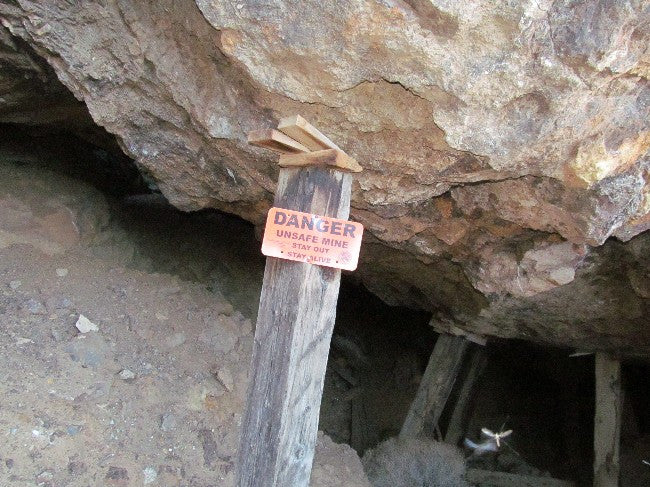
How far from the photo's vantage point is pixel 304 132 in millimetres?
1539

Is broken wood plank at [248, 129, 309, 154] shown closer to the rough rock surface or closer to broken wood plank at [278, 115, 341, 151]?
broken wood plank at [278, 115, 341, 151]

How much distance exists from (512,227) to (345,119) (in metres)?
1.15

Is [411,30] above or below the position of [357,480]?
above

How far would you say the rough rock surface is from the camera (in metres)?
1.84

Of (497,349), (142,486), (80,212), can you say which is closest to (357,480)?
(142,486)

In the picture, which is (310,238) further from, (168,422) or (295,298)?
(168,422)

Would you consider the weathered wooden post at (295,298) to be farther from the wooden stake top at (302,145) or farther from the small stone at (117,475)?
→ the small stone at (117,475)

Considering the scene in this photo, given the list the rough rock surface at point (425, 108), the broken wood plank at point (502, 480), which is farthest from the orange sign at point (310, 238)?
the broken wood plank at point (502, 480)

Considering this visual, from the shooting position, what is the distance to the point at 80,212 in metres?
3.45

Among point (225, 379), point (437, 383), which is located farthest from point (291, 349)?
point (437, 383)

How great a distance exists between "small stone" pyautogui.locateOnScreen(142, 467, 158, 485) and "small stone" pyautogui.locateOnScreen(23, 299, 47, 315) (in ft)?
3.29

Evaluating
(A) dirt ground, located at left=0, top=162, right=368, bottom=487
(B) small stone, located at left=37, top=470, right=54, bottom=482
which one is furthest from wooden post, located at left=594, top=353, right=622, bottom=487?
(B) small stone, located at left=37, top=470, right=54, bottom=482

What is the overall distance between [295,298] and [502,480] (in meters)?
3.38

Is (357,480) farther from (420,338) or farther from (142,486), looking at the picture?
(420,338)
